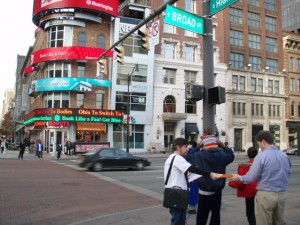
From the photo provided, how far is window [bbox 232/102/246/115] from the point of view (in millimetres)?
50812

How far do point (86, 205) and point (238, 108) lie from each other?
43820 mm

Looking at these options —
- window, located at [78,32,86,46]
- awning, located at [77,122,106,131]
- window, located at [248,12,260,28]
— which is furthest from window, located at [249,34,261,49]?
awning, located at [77,122,106,131]

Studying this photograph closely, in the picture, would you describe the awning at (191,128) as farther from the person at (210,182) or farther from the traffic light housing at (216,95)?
the person at (210,182)

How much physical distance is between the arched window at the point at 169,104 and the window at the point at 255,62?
1547cm

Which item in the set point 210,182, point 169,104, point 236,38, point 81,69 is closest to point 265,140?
point 210,182

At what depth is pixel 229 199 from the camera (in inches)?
415

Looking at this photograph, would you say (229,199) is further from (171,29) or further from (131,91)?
(171,29)

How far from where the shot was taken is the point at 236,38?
52750 mm

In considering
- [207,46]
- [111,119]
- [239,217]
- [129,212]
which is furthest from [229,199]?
[111,119]

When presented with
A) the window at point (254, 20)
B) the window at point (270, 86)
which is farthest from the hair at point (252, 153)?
the window at point (254, 20)

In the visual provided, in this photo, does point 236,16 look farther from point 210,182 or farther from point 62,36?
point 210,182

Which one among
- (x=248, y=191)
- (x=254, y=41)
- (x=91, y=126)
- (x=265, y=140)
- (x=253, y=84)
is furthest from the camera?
(x=254, y=41)

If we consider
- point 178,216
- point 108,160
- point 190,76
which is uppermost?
point 190,76

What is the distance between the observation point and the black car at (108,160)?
19750mm
